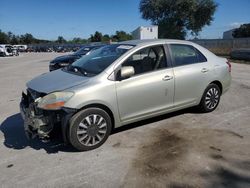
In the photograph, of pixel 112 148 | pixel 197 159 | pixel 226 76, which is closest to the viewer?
pixel 197 159

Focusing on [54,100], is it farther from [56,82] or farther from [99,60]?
[99,60]

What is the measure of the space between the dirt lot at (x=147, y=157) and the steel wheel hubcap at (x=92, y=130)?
7.0 inches

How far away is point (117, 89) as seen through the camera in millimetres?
4602

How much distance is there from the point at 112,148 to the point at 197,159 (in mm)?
1346

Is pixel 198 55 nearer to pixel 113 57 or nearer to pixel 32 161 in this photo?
pixel 113 57

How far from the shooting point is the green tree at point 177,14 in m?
43.5

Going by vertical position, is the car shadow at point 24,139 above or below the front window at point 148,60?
below

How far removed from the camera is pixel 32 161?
418 centimetres

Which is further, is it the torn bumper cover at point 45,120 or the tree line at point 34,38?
the tree line at point 34,38

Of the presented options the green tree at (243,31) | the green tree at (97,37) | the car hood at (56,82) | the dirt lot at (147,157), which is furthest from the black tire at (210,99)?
the green tree at (97,37)

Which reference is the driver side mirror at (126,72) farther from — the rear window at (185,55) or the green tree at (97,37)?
the green tree at (97,37)

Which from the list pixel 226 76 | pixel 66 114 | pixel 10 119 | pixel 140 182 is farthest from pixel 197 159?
pixel 10 119

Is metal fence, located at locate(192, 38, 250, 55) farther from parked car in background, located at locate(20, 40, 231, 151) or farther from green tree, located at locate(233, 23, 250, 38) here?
green tree, located at locate(233, 23, 250, 38)

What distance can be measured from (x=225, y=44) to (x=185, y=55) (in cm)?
3538
